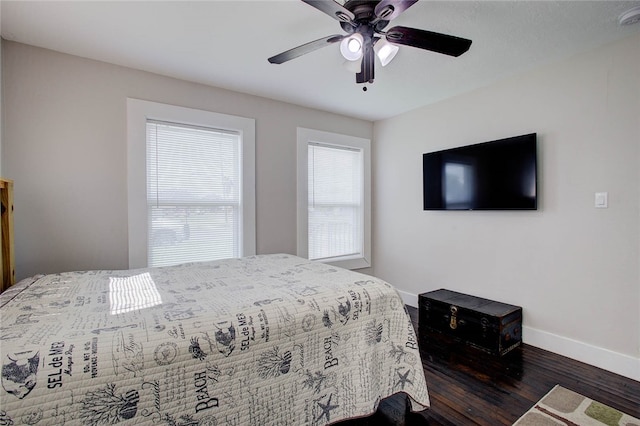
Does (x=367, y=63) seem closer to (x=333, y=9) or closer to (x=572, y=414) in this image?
(x=333, y=9)

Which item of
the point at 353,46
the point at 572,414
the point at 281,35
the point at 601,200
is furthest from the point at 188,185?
the point at 601,200

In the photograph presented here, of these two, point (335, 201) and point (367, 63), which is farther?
point (335, 201)

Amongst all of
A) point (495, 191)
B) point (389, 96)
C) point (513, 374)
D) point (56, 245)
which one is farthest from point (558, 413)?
point (56, 245)

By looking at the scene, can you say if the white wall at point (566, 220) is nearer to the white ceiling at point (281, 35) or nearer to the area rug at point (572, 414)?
the white ceiling at point (281, 35)

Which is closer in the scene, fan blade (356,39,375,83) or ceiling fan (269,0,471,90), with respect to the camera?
ceiling fan (269,0,471,90)

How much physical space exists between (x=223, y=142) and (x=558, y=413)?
3.23 metres

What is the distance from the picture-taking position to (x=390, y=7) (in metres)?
1.40

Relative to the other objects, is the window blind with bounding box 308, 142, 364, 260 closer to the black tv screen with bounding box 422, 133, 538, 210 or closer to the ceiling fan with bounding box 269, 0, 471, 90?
the black tv screen with bounding box 422, 133, 538, 210

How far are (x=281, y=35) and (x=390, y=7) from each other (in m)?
0.92

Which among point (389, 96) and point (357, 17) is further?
point (389, 96)

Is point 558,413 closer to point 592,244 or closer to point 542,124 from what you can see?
point 592,244

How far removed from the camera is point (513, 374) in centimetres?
216

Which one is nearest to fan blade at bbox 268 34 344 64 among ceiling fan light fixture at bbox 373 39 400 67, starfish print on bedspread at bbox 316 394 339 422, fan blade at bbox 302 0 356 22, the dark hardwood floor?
fan blade at bbox 302 0 356 22

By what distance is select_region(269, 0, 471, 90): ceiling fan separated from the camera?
141cm
